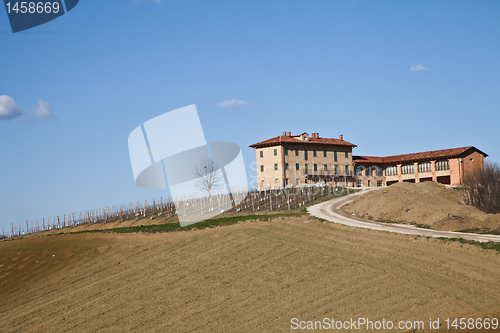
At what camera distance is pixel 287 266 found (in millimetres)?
20875

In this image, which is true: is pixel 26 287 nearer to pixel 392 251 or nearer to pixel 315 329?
pixel 315 329

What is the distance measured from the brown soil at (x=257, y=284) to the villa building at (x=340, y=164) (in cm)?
3865

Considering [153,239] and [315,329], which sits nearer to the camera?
[315,329]

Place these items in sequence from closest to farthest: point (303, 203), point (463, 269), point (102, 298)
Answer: point (463, 269)
point (102, 298)
point (303, 203)

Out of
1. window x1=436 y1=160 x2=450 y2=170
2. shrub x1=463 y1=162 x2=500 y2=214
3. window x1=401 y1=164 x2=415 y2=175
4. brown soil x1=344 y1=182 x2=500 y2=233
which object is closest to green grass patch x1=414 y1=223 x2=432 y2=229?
brown soil x1=344 y1=182 x2=500 y2=233

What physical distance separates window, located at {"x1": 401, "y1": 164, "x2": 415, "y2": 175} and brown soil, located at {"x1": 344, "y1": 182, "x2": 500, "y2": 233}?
24.0 meters

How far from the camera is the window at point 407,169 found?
233ft

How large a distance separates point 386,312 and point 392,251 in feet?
22.9

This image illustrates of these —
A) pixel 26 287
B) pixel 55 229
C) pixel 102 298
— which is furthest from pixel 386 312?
pixel 55 229

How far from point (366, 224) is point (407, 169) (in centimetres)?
4461

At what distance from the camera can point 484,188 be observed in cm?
3806

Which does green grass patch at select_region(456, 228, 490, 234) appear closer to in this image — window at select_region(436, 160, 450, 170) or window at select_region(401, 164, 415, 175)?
window at select_region(436, 160, 450, 170)

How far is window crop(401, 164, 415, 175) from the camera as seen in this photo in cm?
7106

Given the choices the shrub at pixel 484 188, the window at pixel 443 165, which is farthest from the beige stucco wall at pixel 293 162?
the shrub at pixel 484 188
